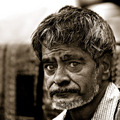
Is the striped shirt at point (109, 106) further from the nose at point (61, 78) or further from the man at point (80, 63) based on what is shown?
the nose at point (61, 78)

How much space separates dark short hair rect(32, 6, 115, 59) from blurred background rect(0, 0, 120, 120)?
1157 millimetres

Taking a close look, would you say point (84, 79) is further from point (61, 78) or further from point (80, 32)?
point (80, 32)

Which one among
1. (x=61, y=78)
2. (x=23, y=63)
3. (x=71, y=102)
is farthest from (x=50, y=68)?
(x=23, y=63)

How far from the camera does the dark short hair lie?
93.2 inches

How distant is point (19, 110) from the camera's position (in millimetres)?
4035

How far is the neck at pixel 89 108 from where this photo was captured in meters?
2.45

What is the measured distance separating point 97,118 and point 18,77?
6.12ft

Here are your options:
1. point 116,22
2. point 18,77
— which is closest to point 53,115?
point 18,77

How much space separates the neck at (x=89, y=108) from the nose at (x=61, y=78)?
0.76 ft

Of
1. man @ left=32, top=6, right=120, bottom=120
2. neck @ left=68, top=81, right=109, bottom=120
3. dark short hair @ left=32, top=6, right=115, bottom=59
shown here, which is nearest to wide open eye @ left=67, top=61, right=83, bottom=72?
man @ left=32, top=6, right=120, bottom=120

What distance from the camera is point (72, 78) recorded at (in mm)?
2354

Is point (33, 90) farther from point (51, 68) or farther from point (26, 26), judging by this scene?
point (51, 68)

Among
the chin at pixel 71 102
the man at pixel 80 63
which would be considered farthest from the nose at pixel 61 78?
the chin at pixel 71 102

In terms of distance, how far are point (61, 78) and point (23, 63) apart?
1759mm
